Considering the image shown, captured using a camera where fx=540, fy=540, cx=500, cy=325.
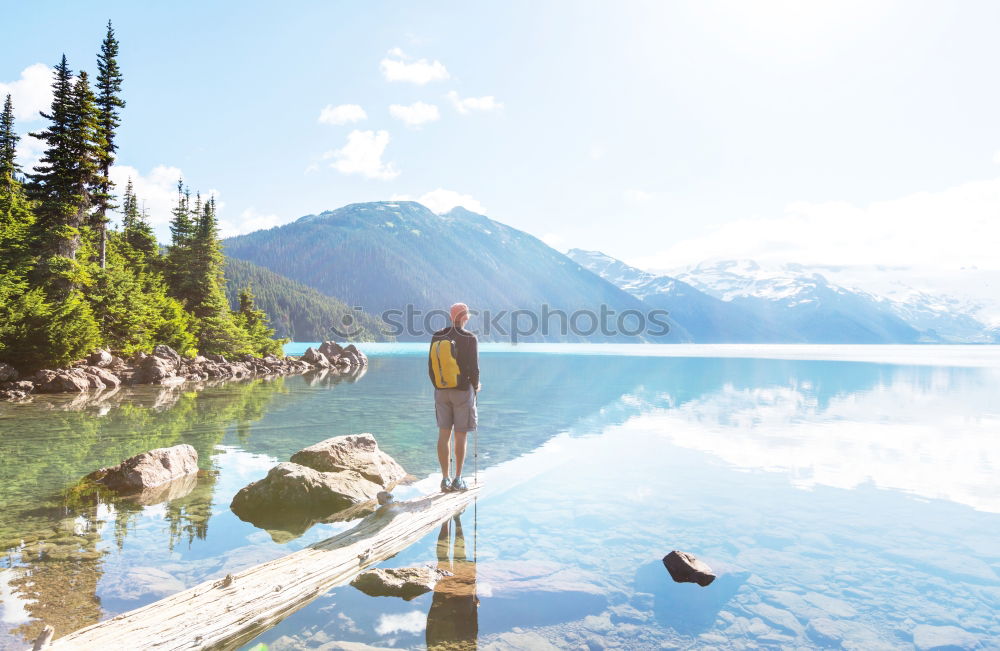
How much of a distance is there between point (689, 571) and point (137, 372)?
39.4m

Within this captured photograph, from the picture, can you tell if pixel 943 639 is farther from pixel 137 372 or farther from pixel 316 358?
pixel 316 358

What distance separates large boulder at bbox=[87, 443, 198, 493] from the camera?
428 inches

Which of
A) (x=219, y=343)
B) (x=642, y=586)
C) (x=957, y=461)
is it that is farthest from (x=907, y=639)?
(x=219, y=343)

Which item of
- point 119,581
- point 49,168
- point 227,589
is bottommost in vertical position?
point 119,581

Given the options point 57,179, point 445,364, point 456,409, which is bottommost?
point 456,409

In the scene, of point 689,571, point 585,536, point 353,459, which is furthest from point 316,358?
point 689,571

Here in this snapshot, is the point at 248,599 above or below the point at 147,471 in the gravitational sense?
above

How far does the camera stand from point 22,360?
93.3 ft

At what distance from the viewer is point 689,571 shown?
25.1 feet

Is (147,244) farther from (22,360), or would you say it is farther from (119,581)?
(119,581)

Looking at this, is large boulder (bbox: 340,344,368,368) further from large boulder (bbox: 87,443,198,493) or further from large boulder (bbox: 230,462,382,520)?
large boulder (bbox: 230,462,382,520)

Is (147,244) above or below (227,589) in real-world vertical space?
above

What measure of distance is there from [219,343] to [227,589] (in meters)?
49.9

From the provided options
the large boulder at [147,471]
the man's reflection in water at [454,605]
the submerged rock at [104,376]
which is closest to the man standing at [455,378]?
the man's reflection in water at [454,605]
